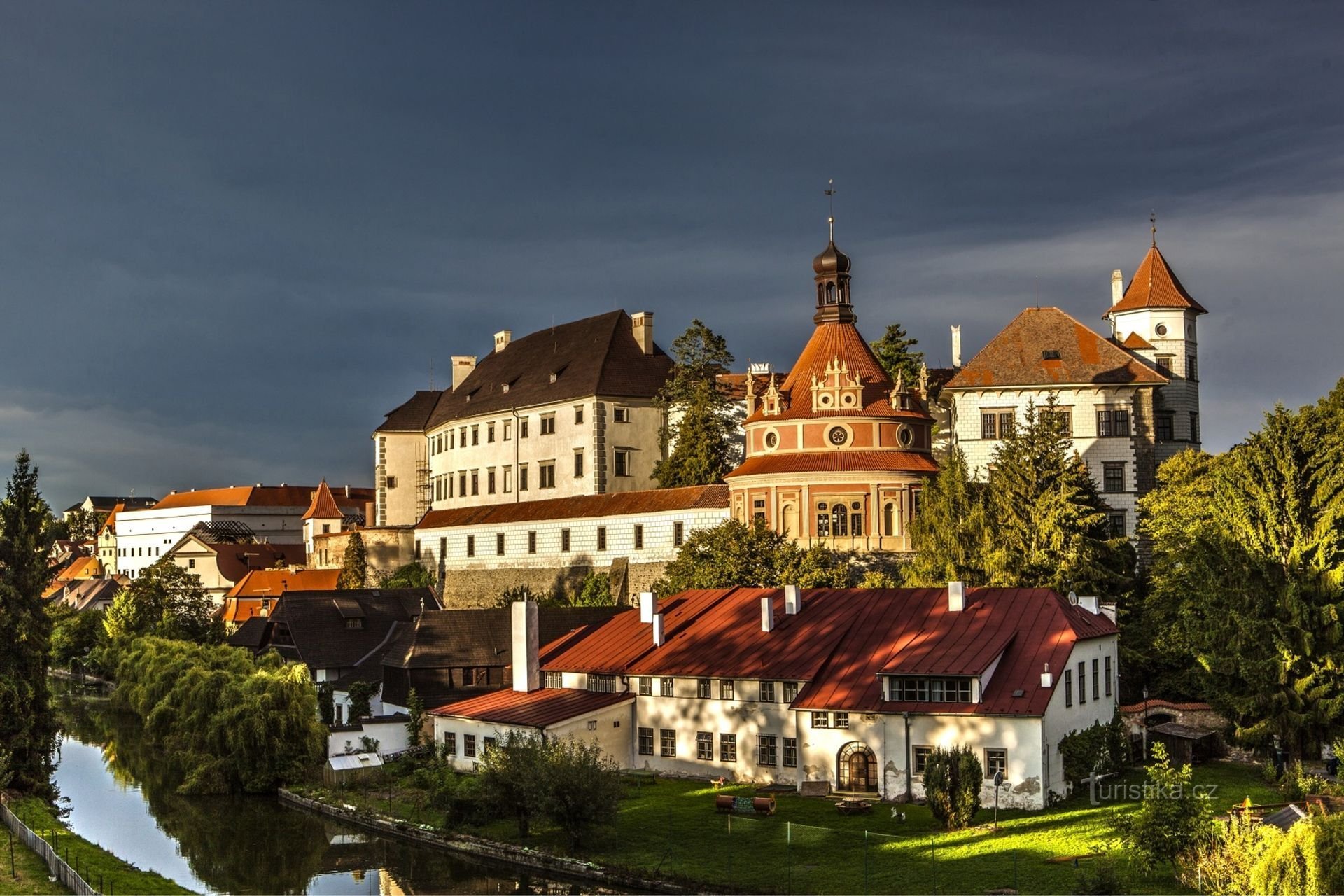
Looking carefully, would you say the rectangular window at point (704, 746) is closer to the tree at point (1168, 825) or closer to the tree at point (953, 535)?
the tree at point (953, 535)

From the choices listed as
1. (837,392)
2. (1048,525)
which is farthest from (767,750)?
(837,392)

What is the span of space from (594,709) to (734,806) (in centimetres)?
696

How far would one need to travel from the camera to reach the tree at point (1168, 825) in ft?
83.3

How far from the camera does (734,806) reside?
111 feet

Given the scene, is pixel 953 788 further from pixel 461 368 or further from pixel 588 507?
pixel 461 368

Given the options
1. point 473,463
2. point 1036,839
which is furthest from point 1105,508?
point 473,463

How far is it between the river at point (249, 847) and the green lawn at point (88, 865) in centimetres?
145

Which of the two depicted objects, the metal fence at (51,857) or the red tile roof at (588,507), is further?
the red tile roof at (588,507)

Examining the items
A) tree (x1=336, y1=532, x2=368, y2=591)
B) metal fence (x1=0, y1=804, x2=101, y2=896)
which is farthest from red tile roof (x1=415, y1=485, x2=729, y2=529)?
metal fence (x1=0, y1=804, x2=101, y2=896)

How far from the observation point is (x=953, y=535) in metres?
48.8

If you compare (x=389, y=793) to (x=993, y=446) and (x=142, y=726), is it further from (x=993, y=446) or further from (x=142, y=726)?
(x=993, y=446)

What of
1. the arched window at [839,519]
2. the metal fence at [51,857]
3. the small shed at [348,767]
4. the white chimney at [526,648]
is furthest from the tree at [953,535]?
the metal fence at [51,857]

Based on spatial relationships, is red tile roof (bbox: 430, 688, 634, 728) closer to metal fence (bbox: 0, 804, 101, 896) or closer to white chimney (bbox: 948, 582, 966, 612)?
white chimney (bbox: 948, 582, 966, 612)

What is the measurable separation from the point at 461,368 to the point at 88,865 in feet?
207
